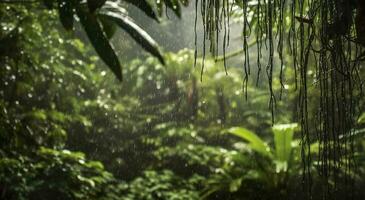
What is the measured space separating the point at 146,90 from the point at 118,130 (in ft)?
4.00

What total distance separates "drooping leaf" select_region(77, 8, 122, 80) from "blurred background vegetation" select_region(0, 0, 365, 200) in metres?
0.08

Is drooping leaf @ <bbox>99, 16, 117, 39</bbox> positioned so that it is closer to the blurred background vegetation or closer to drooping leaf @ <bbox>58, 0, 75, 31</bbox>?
the blurred background vegetation

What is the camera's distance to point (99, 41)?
143cm

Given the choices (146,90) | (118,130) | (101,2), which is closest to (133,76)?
(146,90)

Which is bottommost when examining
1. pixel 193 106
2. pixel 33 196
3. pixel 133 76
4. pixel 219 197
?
pixel 219 197

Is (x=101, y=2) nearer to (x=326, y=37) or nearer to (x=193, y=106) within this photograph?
(x=326, y=37)

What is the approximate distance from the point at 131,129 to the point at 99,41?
5480 millimetres

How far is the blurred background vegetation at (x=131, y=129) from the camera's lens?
3.21 metres

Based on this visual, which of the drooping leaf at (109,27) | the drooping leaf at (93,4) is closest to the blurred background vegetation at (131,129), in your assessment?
the drooping leaf at (109,27)

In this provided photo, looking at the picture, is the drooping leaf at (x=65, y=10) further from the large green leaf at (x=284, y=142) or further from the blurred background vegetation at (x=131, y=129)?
the large green leaf at (x=284, y=142)

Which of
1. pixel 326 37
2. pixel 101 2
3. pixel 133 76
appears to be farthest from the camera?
pixel 133 76

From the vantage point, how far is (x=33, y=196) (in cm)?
352

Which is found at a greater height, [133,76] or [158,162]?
[133,76]

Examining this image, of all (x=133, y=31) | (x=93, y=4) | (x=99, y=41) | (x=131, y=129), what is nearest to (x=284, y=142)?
(x=131, y=129)
